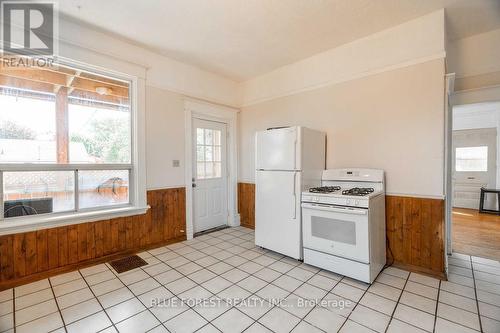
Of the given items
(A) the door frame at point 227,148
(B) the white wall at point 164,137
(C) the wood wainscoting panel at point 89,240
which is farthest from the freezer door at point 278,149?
(C) the wood wainscoting panel at point 89,240

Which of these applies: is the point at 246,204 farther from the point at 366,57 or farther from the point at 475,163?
the point at 475,163

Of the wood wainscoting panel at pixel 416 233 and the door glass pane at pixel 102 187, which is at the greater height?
the door glass pane at pixel 102 187

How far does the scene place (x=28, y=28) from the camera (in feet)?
7.87

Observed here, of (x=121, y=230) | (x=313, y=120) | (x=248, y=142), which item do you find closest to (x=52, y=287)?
(x=121, y=230)

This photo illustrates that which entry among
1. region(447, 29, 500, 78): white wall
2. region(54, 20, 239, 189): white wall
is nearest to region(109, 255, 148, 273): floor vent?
region(54, 20, 239, 189): white wall

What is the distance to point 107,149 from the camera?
304cm

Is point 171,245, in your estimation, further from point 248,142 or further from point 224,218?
point 248,142

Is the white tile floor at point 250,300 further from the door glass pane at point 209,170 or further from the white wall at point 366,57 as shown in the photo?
the white wall at point 366,57

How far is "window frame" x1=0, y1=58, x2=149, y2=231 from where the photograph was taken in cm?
237

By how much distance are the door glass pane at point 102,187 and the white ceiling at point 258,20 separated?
1.78 meters

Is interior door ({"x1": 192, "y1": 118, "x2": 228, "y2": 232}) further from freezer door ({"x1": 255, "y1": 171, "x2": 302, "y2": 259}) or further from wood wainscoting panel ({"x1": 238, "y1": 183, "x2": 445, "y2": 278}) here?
wood wainscoting panel ({"x1": 238, "y1": 183, "x2": 445, "y2": 278})

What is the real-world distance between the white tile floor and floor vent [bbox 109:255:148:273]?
0.35 ft

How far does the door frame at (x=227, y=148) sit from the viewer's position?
3785 mm

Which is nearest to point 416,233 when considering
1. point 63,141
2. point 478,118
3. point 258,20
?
point 258,20
